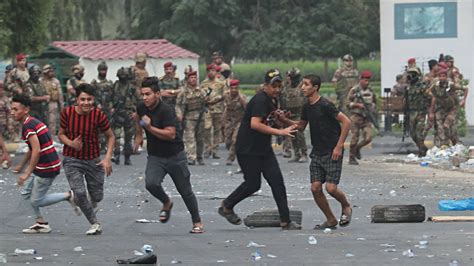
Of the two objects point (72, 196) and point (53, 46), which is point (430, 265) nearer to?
point (72, 196)

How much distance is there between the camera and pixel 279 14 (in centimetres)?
4878

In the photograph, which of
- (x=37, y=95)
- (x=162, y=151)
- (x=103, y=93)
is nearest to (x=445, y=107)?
(x=103, y=93)

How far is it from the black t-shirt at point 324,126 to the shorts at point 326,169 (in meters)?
0.06

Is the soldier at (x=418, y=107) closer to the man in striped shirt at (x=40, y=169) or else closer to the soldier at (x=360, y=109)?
the soldier at (x=360, y=109)

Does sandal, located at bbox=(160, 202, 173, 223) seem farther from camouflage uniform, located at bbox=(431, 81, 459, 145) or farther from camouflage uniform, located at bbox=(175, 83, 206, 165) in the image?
camouflage uniform, located at bbox=(431, 81, 459, 145)

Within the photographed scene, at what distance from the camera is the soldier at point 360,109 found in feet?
78.6

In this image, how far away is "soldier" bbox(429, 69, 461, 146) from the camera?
24.8 m

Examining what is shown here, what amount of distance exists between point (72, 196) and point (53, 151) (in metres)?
0.54

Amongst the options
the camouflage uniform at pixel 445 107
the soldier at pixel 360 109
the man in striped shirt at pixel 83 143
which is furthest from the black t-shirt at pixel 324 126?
the camouflage uniform at pixel 445 107

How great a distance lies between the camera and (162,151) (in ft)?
46.9

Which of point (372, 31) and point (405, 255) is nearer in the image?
point (405, 255)

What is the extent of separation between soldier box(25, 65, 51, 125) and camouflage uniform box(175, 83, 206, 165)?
2856mm

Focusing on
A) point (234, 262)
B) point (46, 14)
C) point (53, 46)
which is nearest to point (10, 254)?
point (234, 262)

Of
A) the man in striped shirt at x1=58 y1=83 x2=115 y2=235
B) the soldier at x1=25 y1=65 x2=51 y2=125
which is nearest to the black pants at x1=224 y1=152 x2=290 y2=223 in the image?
the man in striped shirt at x1=58 y1=83 x2=115 y2=235
